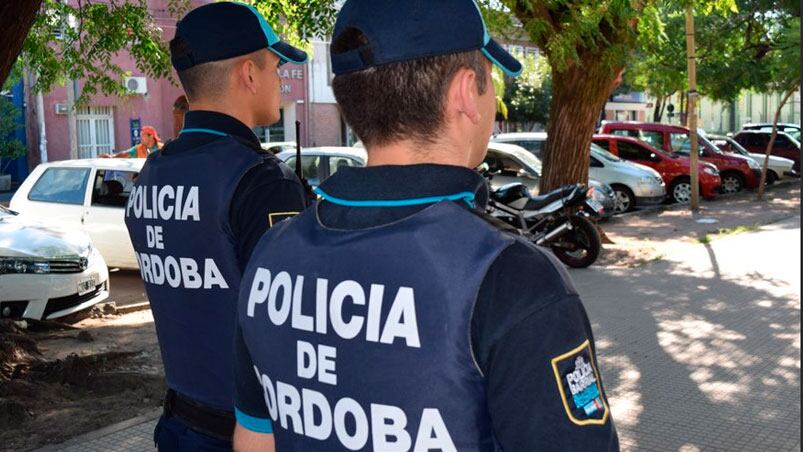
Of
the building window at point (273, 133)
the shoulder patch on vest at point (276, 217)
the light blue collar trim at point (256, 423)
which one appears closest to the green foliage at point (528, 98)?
the building window at point (273, 133)

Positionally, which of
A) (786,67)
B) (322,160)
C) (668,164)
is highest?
(786,67)

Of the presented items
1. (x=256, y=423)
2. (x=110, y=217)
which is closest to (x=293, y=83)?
(x=110, y=217)

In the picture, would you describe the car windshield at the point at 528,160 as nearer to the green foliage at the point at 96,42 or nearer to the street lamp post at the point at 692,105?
the street lamp post at the point at 692,105

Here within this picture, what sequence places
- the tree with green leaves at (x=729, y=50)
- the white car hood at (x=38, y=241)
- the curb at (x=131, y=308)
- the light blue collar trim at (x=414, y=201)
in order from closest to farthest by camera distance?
the light blue collar trim at (x=414, y=201) → the white car hood at (x=38, y=241) → the curb at (x=131, y=308) → the tree with green leaves at (x=729, y=50)

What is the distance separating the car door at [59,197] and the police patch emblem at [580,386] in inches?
403

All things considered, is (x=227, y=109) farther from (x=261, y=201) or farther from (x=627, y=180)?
(x=627, y=180)

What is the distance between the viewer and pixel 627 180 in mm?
18062

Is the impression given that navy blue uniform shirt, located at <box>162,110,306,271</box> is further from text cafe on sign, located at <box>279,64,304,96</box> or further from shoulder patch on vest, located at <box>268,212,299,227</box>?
text cafe on sign, located at <box>279,64,304,96</box>

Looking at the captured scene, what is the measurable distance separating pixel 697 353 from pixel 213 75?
5118 mm

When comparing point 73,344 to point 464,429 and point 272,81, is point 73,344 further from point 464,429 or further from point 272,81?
point 464,429

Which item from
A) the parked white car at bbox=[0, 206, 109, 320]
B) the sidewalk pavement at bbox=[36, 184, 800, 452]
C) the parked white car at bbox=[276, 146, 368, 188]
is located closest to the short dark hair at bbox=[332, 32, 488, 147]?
the sidewalk pavement at bbox=[36, 184, 800, 452]

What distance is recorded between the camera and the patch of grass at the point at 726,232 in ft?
42.9

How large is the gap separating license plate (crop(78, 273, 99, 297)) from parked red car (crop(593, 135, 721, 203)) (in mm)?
13655

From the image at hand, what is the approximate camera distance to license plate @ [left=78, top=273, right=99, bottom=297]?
26.8 ft
